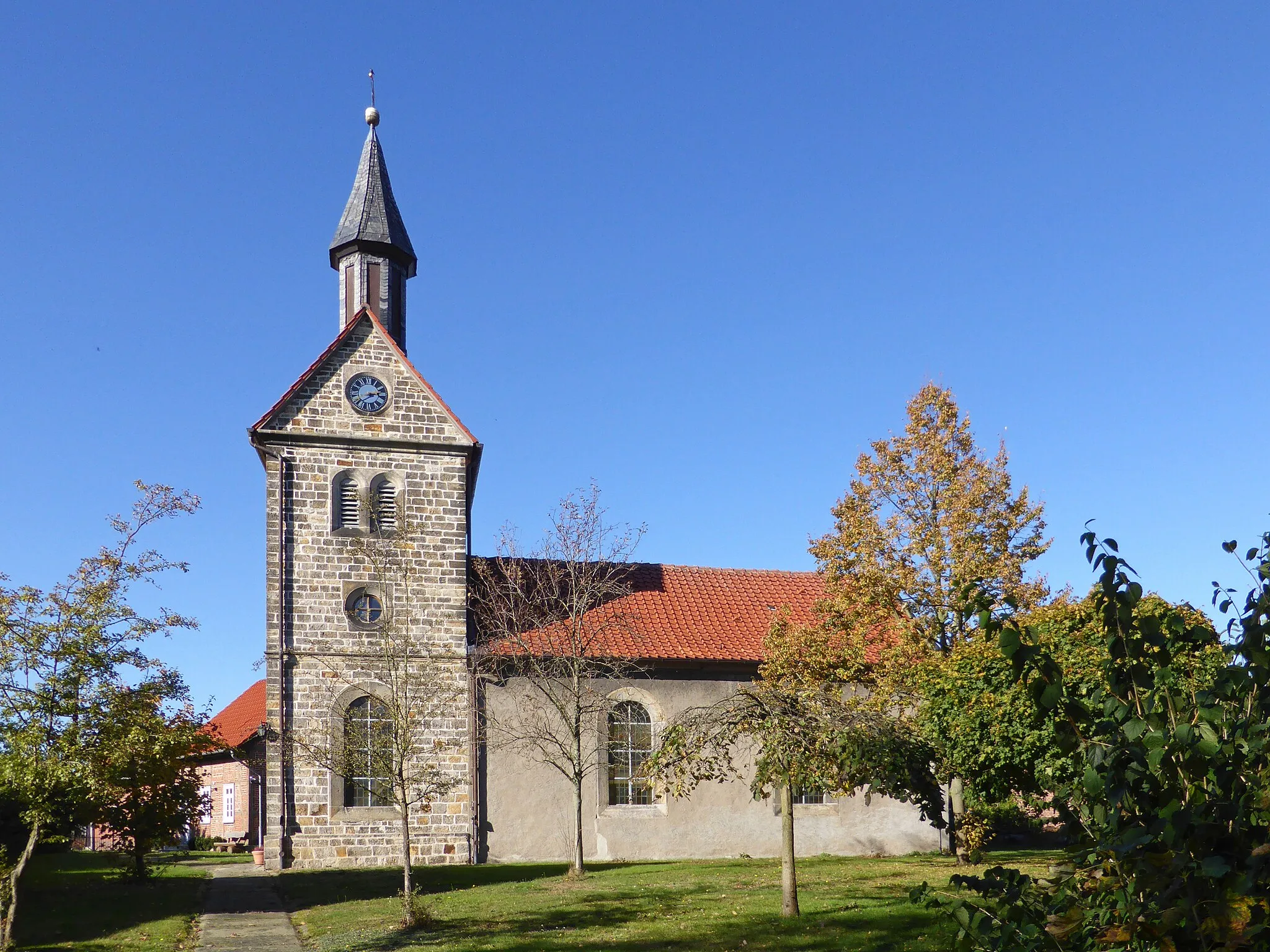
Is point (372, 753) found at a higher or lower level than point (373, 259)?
lower

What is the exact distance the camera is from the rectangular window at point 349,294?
2609 cm

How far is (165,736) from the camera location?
1365 cm

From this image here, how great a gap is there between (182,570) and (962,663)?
13.0 meters

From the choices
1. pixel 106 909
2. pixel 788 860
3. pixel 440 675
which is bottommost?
pixel 106 909

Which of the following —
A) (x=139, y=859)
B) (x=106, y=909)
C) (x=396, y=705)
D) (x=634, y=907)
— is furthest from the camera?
(x=139, y=859)

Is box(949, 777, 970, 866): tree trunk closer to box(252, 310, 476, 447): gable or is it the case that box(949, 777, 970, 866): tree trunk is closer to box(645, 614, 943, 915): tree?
box(645, 614, 943, 915): tree

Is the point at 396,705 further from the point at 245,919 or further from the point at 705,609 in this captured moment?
the point at 705,609

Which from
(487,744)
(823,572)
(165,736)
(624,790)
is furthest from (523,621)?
(165,736)

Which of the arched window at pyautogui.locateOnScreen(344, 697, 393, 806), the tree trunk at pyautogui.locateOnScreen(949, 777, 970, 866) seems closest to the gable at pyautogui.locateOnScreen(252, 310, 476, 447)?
the arched window at pyautogui.locateOnScreen(344, 697, 393, 806)

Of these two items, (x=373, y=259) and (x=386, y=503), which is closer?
(x=386, y=503)

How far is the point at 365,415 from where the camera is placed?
2430 cm

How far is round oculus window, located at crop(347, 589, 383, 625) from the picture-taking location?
76.9 feet

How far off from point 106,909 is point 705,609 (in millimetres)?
14336

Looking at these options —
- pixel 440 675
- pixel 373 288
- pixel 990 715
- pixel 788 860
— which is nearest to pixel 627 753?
pixel 440 675
